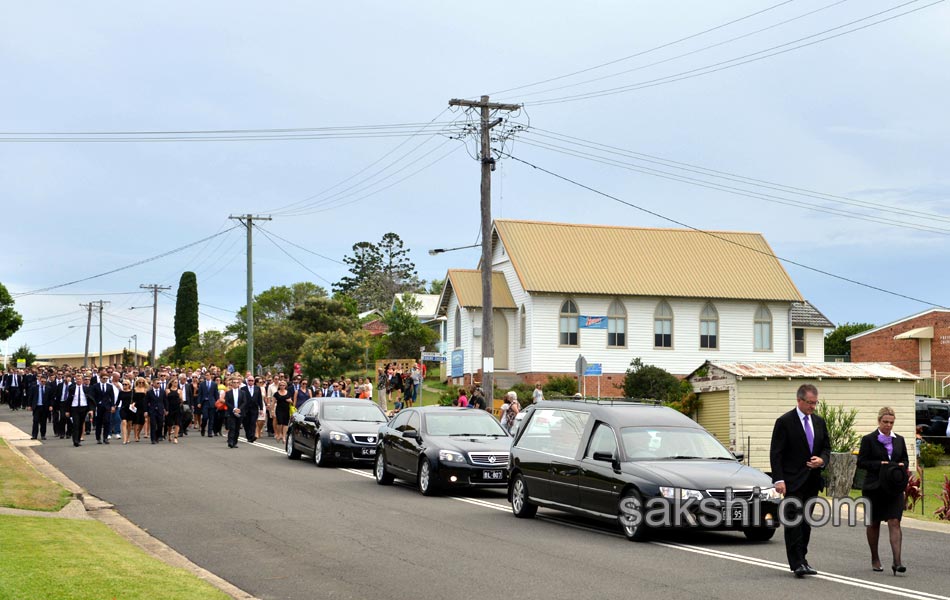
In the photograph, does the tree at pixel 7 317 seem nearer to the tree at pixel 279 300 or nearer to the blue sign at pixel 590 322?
the tree at pixel 279 300

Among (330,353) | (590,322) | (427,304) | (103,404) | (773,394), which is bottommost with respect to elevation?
(103,404)

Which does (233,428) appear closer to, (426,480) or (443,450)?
(426,480)

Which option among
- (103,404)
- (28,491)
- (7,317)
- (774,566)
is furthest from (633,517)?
(7,317)

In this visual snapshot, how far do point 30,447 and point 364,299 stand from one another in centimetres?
9639

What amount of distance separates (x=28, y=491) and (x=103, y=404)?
1380 centimetres

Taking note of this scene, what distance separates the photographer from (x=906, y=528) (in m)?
16.3

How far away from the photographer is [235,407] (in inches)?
1164

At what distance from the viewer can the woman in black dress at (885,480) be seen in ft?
36.5

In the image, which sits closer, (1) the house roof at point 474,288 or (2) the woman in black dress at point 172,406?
(2) the woman in black dress at point 172,406

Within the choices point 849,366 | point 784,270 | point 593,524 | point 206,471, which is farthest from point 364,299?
point 593,524

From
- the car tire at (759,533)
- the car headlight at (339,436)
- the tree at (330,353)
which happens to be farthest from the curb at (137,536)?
the tree at (330,353)

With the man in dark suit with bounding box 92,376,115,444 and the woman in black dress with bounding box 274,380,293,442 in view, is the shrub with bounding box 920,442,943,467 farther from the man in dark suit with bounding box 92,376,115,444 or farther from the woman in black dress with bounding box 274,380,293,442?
the man in dark suit with bounding box 92,376,115,444

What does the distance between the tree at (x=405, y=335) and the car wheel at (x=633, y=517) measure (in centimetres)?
5990

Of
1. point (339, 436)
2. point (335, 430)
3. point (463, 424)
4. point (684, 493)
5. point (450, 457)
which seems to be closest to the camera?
point (684, 493)
